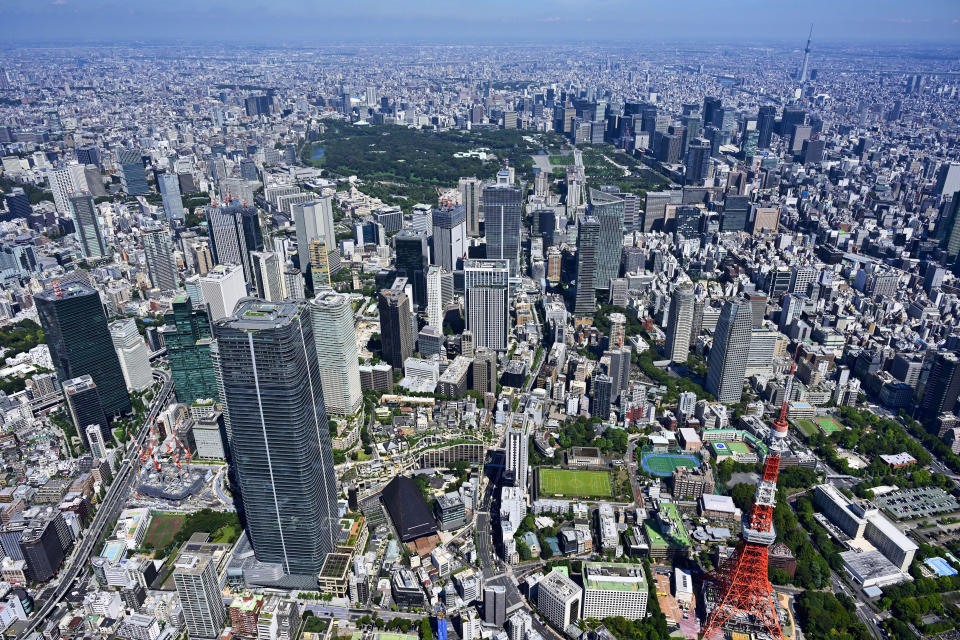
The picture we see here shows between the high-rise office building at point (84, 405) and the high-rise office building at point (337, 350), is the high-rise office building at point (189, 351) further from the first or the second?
the high-rise office building at point (337, 350)

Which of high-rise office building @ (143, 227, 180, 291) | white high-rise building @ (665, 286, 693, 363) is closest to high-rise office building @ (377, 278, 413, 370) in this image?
white high-rise building @ (665, 286, 693, 363)

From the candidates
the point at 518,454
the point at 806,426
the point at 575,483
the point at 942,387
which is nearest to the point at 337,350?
the point at 518,454

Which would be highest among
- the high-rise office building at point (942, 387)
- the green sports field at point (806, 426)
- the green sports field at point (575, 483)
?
the high-rise office building at point (942, 387)

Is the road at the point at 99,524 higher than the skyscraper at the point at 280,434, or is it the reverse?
the skyscraper at the point at 280,434

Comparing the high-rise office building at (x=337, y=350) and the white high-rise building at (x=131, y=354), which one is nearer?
the high-rise office building at (x=337, y=350)

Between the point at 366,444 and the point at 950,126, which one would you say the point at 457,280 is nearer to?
the point at 366,444

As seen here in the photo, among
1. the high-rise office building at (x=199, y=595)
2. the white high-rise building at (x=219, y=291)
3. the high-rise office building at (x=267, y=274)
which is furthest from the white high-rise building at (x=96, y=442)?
the high-rise office building at (x=267, y=274)

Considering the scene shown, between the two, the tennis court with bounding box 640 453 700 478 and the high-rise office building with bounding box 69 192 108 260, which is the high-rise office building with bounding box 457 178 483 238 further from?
the tennis court with bounding box 640 453 700 478
